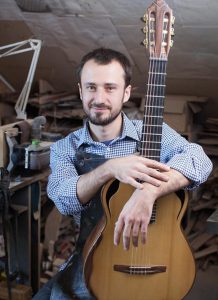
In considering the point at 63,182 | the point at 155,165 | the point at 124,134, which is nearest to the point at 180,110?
the point at 124,134

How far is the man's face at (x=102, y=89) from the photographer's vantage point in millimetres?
1562

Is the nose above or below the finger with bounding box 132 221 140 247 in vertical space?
above

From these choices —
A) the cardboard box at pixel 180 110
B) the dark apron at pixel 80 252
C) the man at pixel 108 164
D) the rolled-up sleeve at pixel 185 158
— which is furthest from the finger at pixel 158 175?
the cardboard box at pixel 180 110

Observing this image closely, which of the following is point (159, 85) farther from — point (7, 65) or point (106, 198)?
point (7, 65)

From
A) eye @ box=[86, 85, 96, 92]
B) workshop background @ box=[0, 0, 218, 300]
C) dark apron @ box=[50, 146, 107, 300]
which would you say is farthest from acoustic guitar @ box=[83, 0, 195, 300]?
workshop background @ box=[0, 0, 218, 300]

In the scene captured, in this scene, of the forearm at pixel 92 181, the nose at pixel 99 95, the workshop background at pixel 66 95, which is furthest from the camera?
the workshop background at pixel 66 95

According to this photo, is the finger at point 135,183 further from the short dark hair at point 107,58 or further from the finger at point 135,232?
the short dark hair at point 107,58

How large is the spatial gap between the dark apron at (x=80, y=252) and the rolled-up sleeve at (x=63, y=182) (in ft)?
0.15

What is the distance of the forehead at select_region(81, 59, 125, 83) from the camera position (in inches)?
61.6

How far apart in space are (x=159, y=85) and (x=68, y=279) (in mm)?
785

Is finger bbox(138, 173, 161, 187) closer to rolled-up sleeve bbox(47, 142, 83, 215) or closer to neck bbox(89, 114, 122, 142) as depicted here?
rolled-up sleeve bbox(47, 142, 83, 215)

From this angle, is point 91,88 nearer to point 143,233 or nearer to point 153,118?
point 153,118

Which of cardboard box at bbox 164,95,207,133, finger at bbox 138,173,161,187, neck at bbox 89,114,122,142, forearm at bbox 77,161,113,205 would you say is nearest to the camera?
finger at bbox 138,173,161,187

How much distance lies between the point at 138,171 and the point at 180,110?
246 cm
